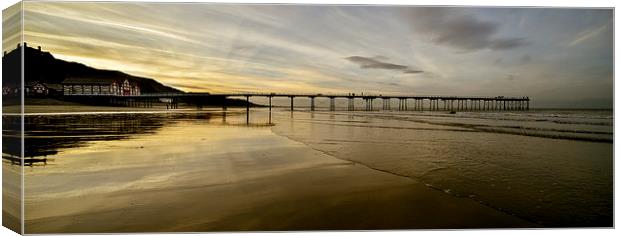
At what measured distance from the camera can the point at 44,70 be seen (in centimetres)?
455

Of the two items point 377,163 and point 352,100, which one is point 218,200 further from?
point 377,163

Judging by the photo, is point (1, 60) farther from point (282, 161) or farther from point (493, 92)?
point (493, 92)

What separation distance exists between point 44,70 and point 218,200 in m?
2.28

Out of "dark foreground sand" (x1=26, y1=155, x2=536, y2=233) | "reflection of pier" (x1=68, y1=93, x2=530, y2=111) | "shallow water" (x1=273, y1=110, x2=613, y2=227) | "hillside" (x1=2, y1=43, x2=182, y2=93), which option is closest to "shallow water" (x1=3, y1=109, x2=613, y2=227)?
"shallow water" (x1=273, y1=110, x2=613, y2=227)

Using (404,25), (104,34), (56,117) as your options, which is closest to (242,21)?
(104,34)

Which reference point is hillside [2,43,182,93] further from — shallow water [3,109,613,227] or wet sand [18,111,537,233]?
wet sand [18,111,537,233]

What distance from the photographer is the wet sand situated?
430cm

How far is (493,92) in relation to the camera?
18.5ft

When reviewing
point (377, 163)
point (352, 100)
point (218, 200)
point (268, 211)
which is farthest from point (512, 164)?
point (218, 200)

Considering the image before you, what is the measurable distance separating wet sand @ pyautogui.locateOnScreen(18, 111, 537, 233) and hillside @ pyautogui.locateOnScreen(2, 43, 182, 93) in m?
0.96

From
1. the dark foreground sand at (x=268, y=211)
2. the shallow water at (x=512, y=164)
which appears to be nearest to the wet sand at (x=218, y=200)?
the dark foreground sand at (x=268, y=211)

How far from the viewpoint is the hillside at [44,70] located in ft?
14.6

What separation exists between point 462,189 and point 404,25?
1.95 meters

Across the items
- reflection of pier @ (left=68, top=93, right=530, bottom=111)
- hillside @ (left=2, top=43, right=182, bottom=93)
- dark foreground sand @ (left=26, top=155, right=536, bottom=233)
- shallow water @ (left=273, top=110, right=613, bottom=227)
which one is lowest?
dark foreground sand @ (left=26, top=155, right=536, bottom=233)
